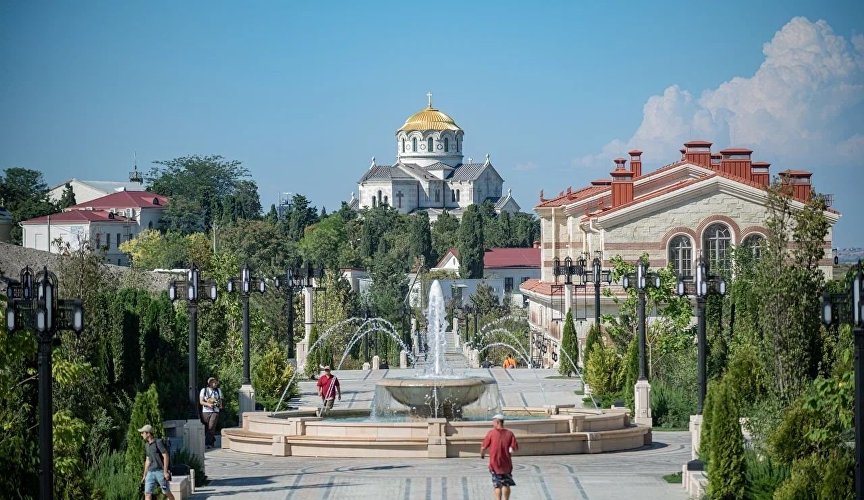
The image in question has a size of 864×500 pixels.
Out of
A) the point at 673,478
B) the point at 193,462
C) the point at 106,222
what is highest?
the point at 106,222

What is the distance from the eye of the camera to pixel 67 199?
15375 centimetres

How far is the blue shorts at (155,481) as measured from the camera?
65.2ft

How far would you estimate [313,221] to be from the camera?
17525 cm

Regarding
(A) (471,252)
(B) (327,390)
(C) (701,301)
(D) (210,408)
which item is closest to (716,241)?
(B) (327,390)

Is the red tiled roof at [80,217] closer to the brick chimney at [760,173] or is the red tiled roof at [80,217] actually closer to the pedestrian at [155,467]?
the brick chimney at [760,173]

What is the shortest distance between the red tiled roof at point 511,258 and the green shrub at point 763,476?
119 m

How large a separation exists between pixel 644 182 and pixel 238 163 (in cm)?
14030

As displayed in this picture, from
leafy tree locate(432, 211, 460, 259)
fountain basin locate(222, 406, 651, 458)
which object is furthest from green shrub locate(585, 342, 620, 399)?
leafy tree locate(432, 211, 460, 259)

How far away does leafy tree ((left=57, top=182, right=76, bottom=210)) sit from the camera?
149500 mm

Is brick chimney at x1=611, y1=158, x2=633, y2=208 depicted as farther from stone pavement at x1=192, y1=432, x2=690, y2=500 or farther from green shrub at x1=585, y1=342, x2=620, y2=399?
stone pavement at x1=192, y1=432, x2=690, y2=500

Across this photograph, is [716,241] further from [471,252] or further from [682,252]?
[471,252]

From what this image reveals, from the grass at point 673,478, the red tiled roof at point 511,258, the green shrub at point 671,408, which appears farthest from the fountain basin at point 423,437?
the red tiled roof at point 511,258

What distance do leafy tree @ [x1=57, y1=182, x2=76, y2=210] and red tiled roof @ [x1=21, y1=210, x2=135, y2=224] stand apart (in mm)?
3794

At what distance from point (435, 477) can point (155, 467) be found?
16.8 ft
